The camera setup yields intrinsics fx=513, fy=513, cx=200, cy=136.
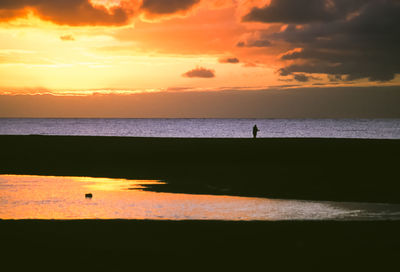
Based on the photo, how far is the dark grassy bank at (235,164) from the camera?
84.6 ft

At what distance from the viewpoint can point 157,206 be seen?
66.3 feet

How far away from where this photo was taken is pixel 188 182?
2828 centimetres

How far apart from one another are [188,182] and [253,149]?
797 inches
